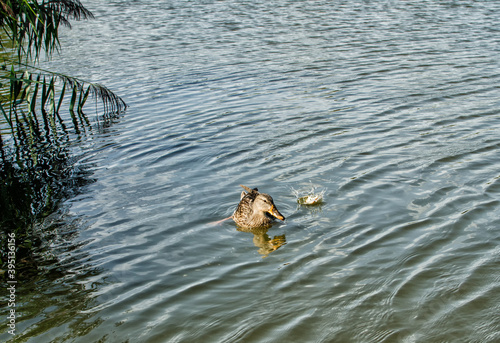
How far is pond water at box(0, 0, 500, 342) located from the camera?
16.1ft

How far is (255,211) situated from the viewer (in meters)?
6.62

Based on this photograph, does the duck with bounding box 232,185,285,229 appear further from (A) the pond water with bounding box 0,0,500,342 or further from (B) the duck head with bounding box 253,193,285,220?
(A) the pond water with bounding box 0,0,500,342

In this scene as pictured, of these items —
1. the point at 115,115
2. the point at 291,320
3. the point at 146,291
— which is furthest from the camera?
the point at 115,115

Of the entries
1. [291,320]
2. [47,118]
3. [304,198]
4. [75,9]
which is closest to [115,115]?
[47,118]

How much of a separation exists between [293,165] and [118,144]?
3521 mm

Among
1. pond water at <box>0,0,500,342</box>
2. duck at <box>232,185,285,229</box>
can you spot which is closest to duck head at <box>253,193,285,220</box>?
duck at <box>232,185,285,229</box>

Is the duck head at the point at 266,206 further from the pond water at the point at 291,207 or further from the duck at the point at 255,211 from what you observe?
the pond water at the point at 291,207

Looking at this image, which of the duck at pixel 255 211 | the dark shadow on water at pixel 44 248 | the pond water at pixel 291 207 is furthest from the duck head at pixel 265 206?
the dark shadow on water at pixel 44 248

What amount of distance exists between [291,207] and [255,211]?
74 cm

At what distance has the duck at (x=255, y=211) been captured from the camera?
658 centimetres

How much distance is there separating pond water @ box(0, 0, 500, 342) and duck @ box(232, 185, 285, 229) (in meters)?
0.16

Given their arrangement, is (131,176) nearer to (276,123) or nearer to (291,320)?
(276,123)

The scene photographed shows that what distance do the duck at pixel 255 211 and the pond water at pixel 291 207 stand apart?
6.5 inches

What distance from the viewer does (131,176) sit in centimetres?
850
